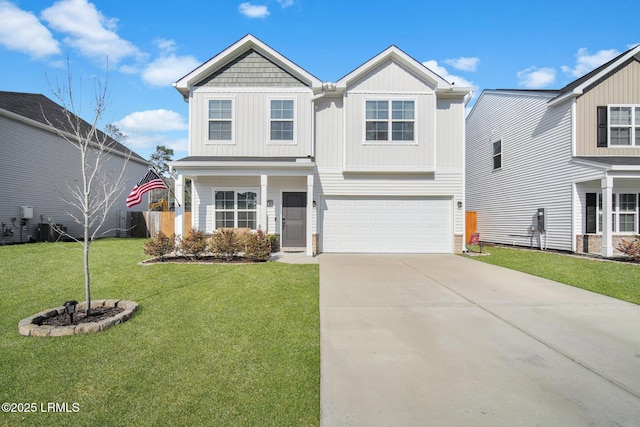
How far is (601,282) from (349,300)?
6101mm

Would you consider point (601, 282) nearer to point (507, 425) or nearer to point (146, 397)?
point (507, 425)

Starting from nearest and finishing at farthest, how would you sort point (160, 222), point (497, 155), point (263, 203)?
point (263, 203), point (497, 155), point (160, 222)

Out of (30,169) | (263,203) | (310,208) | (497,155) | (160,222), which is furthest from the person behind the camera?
(160,222)

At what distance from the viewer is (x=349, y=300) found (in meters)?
6.02

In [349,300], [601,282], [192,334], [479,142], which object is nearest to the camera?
[192,334]

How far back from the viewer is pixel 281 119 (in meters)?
12.5

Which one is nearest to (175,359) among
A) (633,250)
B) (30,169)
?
(633,250)

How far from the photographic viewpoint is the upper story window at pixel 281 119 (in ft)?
41.0

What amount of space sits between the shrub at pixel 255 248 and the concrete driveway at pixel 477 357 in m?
3.36

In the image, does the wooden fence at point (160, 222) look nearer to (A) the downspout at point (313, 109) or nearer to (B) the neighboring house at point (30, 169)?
(B) the neighboring house at point (30, 169)

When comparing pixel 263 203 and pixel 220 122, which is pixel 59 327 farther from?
pixel 220 122

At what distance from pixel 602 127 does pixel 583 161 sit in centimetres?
189

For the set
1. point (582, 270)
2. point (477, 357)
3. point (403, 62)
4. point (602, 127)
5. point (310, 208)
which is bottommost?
point (477, 357)

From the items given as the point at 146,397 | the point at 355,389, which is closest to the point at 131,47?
the point at 146,397
